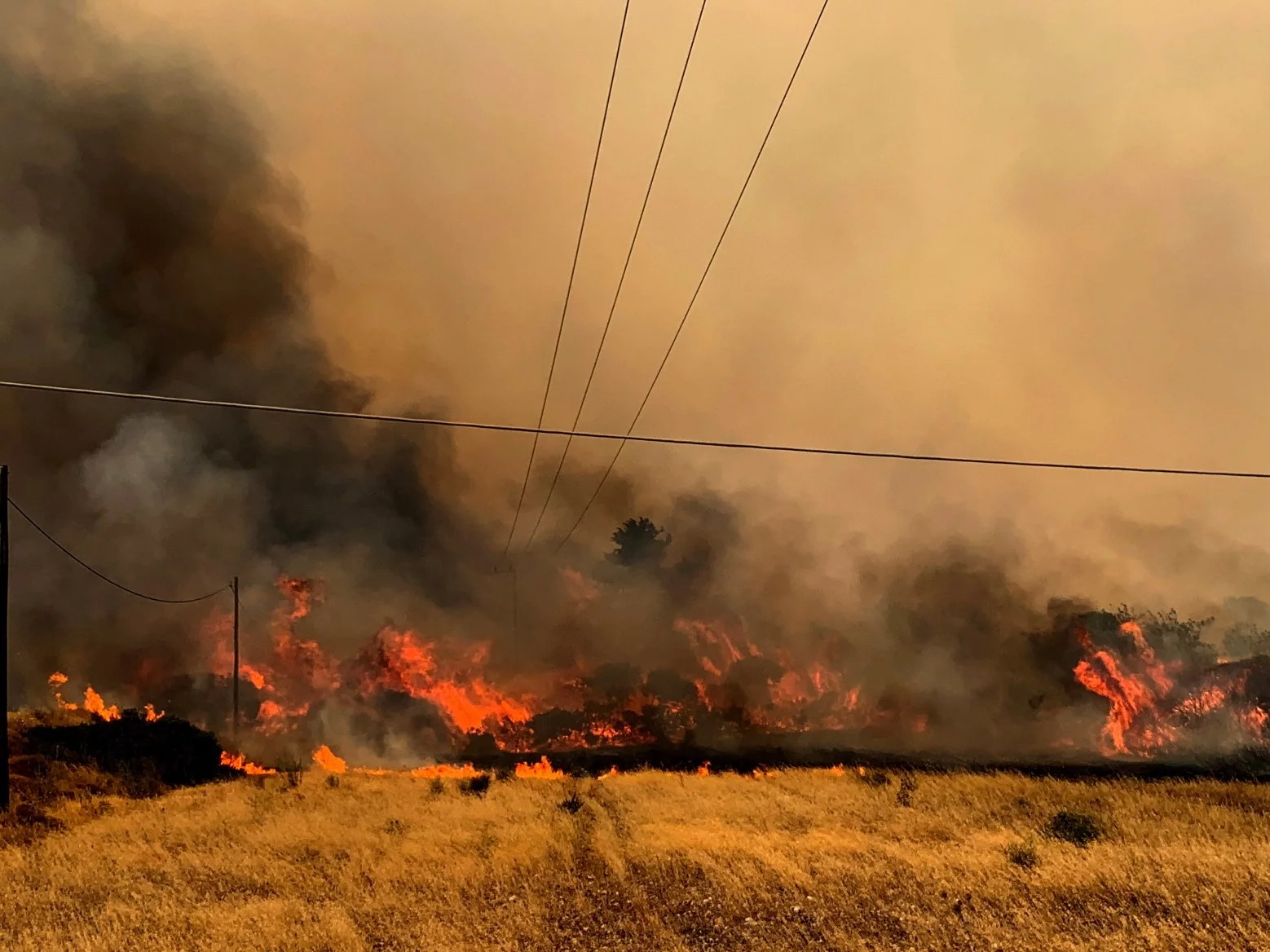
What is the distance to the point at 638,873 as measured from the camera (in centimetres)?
1123

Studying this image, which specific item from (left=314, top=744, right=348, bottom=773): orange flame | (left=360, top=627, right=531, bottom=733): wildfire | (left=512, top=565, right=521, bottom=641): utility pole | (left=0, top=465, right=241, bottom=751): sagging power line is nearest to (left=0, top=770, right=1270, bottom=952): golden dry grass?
(left=314, top=744, right=348, bottom=773): orange flame

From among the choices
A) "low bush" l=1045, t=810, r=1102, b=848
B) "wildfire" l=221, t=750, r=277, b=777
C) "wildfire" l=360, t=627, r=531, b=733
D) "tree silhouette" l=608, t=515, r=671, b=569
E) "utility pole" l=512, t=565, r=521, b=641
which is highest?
"tree silhouette" l=608, t=515, r=671, b=569

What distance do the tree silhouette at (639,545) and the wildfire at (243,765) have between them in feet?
42.0

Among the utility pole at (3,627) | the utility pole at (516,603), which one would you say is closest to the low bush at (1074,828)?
the utility pole at (516,603)

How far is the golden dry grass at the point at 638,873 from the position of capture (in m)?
9.38

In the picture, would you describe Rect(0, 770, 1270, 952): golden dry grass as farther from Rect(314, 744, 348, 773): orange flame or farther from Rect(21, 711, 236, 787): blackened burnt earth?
Rect(314, 744, 348, 773): orange flame

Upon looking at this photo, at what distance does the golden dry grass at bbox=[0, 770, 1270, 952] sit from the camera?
9.38 meters

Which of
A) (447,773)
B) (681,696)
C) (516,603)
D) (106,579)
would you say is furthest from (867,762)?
(106,579)

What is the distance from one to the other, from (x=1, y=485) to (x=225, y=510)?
7.83 metres

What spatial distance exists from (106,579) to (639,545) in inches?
623

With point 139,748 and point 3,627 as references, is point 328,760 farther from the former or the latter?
point 3,627

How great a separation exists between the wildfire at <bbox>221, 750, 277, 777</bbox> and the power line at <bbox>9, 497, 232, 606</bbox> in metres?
4.48

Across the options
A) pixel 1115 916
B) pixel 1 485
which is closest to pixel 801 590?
pixel 1115 916

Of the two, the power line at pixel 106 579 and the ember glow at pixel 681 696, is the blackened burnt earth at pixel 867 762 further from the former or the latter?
the power line at pixel 106 579
